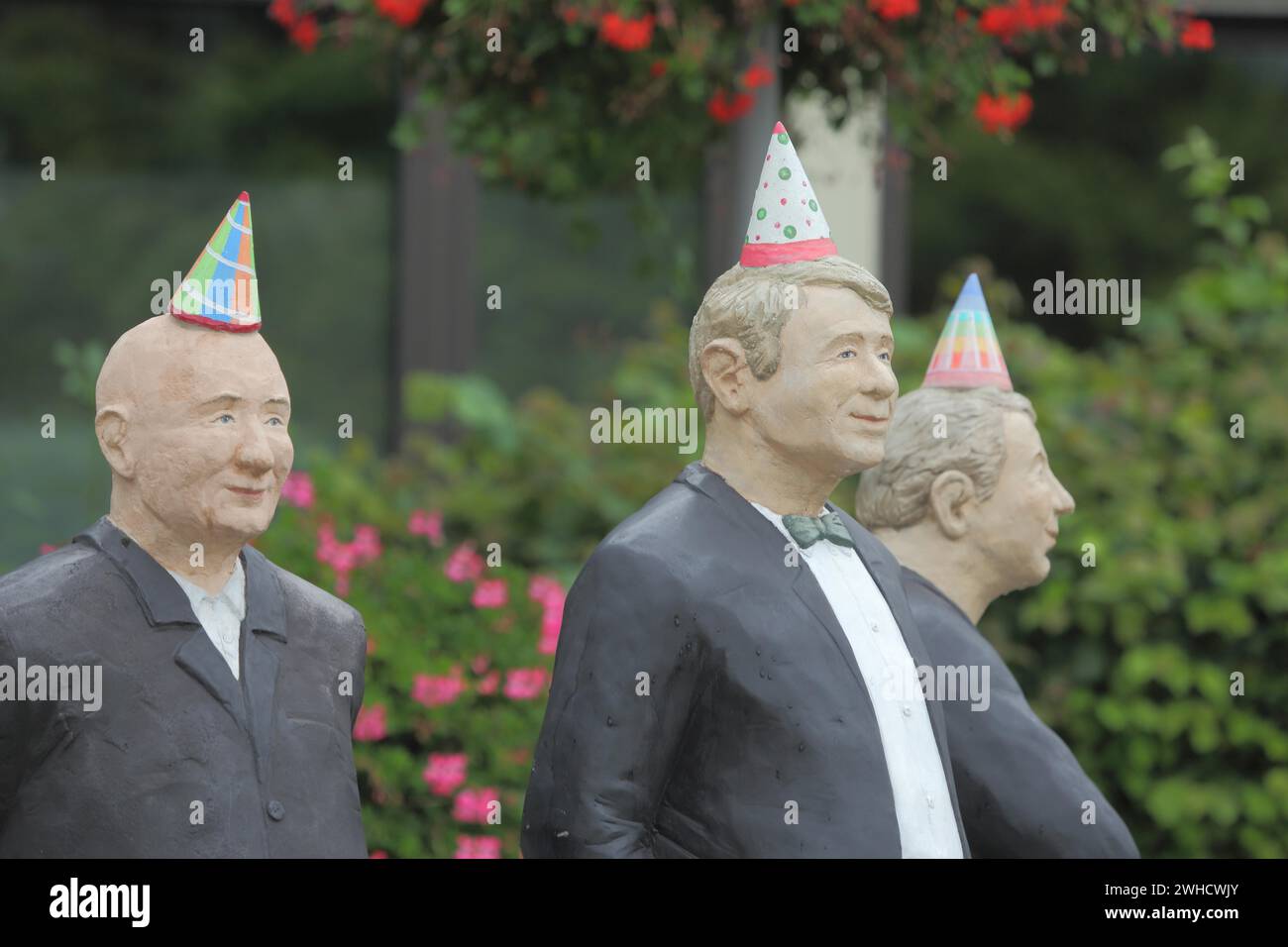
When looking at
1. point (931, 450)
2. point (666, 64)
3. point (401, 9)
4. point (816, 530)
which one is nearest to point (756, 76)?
point (666, 64)

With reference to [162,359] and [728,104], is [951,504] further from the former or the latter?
[728,104]

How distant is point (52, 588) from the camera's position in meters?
3.27

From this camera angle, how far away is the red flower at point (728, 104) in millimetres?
5727

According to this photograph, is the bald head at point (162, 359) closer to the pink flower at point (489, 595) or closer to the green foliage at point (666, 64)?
the green foliage at point (666, 64)

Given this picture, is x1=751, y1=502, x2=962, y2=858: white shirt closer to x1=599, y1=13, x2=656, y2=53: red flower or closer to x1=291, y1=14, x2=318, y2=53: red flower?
x1=599, y1=13, x2=656, y2=53: red flower

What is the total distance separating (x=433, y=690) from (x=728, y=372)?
2.14m

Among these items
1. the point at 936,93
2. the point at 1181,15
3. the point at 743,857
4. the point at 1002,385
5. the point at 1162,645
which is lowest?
the point at 743,857

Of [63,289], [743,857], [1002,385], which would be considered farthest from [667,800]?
[63,289]

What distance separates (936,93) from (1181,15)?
143 centimetres

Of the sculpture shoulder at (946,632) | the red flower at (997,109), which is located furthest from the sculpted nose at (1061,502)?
the red flower at (997,109)

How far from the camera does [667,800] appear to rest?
11.3ft

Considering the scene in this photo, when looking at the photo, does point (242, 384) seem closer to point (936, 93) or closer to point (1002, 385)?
point (1002, 385)

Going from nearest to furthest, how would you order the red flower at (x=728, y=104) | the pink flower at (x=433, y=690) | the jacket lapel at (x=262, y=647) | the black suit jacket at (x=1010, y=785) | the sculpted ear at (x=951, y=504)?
the jacket lapel at (x=262, y=647), the black suit jacket at (x=1010, y=785), the sculpted ear at (x=951, y=504), the pink flower at (x=433, y=690), the red flower at (x=728, y=104)

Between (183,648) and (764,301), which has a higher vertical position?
(764,301)
